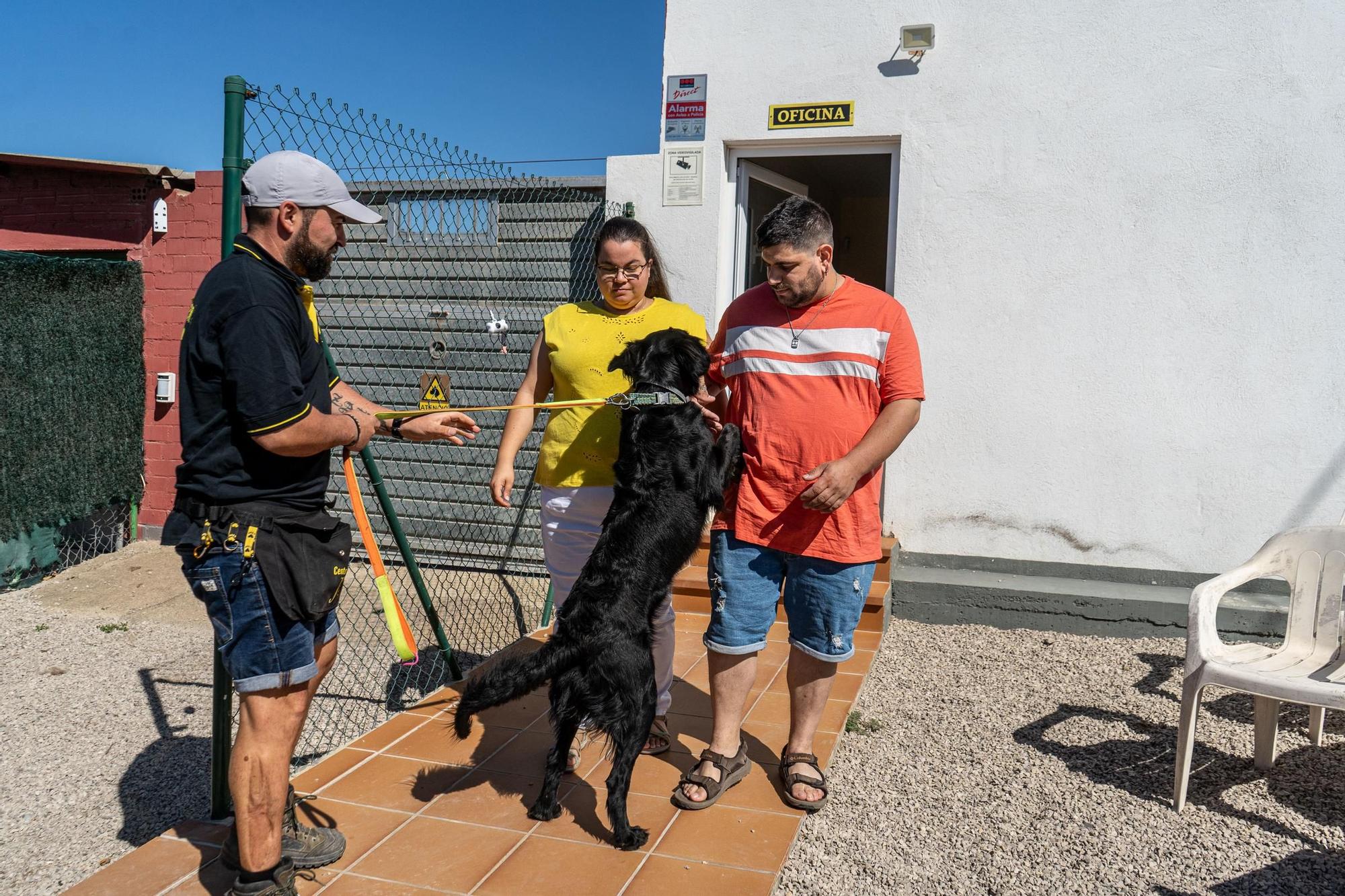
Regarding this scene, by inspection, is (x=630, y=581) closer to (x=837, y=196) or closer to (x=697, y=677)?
(x=697, y=677)

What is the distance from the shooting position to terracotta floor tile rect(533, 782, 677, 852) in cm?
265

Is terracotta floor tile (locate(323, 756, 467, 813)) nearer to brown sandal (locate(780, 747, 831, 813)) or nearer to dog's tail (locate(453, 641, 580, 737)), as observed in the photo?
dog's tail (locate(453, 641, 580, 737))

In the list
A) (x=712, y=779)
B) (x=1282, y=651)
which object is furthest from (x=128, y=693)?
(x=1282, y=651)

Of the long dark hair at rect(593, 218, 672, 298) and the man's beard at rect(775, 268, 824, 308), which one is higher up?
the long dark hair at rect(593, 218, 672, 298)

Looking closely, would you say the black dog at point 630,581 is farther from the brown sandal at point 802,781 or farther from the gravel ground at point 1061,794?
the gravel ground at point 1061,794

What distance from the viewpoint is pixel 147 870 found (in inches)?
95.5

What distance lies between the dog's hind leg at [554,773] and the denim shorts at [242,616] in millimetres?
792

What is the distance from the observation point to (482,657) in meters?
4.52

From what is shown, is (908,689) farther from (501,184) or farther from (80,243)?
(80,243)

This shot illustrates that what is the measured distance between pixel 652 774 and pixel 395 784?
816 mm

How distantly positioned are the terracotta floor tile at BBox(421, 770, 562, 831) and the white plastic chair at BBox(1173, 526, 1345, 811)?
79.7 inches

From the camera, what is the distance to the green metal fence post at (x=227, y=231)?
8.59 feet

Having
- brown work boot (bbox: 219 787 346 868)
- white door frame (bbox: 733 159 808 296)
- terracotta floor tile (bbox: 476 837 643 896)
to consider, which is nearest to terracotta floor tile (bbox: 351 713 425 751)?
brown work boot (bbox: 219 787 346 868)

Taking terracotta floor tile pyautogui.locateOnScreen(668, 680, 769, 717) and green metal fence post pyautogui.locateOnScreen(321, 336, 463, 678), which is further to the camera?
terracotta floor tile pyautogui.locateOnScreen(668, 680, 769, 717)
